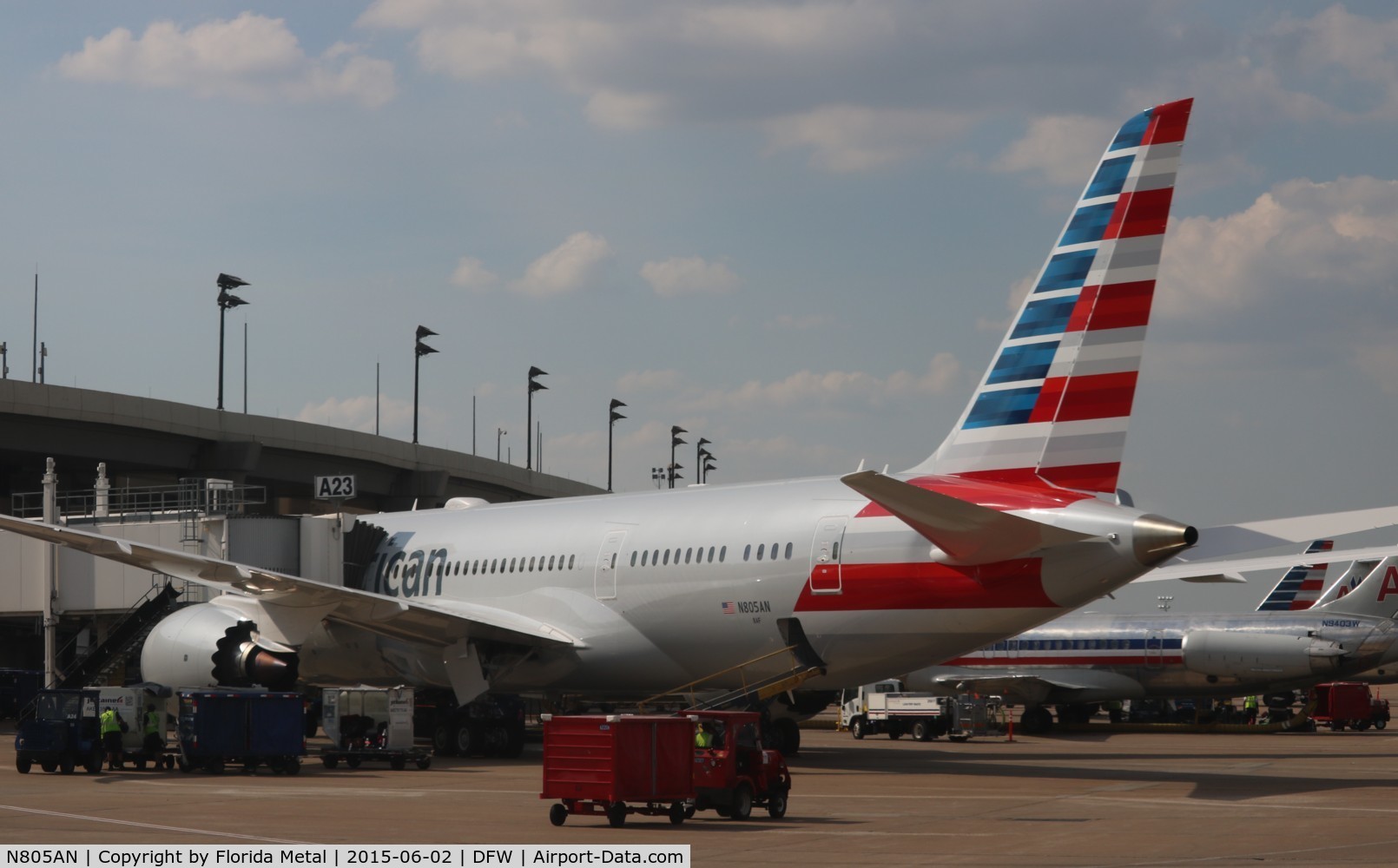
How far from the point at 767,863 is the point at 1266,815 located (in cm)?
667

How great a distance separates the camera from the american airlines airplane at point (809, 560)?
20.9m

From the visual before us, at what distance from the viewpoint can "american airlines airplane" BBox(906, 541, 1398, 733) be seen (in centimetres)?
3931

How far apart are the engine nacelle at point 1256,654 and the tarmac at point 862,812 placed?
11528 millimetres

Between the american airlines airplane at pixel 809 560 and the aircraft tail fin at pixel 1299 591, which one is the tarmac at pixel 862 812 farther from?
the aircraft tail fin at pixel 1299 591

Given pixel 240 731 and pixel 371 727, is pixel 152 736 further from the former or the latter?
pixel 371 727

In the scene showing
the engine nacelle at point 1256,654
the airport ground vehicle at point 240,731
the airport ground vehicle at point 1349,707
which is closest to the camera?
the airport ground vehicle at point 240,731

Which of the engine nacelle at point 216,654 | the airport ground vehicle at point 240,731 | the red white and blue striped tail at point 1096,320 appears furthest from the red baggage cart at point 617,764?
the engine nacelle at point 216,654

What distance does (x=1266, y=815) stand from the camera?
1702 cm

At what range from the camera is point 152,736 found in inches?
981

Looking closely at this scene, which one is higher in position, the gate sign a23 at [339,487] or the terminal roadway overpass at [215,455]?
the terminal roadway overpass at [215,455]

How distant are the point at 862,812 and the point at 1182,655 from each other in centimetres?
2528

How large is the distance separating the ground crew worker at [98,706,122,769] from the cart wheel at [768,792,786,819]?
11.8 meters

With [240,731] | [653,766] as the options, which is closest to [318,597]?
[240,731]

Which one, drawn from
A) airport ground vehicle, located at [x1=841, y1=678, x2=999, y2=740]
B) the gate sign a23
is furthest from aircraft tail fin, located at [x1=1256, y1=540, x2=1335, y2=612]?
the gate sign a23
